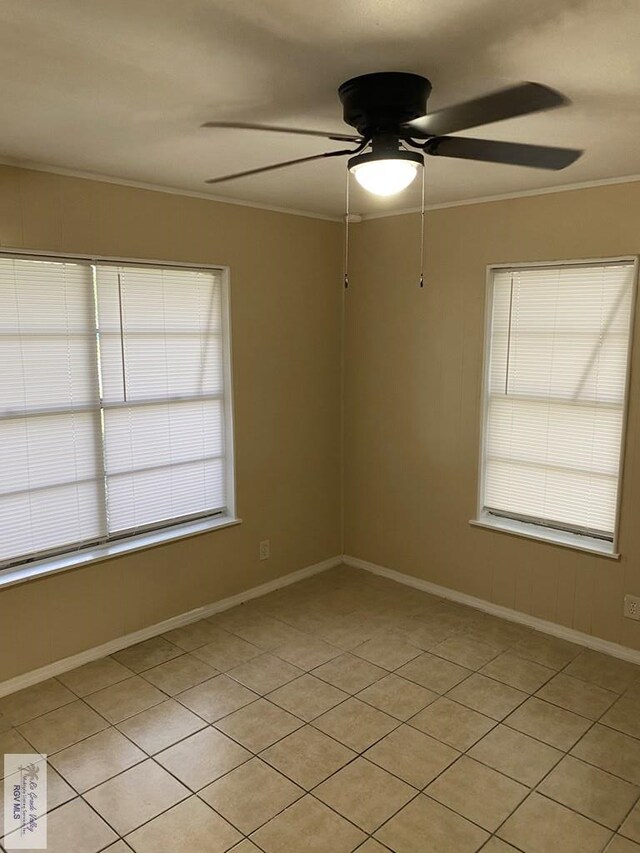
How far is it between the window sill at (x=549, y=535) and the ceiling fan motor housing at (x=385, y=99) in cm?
257

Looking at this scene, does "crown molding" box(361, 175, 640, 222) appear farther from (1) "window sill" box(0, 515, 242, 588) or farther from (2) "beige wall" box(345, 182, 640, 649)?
(1) "window sill" box(0, 515, 242, 588)

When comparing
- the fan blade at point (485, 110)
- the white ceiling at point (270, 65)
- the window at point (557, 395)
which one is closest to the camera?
the white ceiling at point (270, 65)

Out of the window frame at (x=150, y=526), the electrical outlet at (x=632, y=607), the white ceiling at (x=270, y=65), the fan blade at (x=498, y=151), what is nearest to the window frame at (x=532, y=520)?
the electrical outlet at (x=632, y=607)

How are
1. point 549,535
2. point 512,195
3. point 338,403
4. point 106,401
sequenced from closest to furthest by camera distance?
point 106,401, point 512,195, point 549,535, point 338,403

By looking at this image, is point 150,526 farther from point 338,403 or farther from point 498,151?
point 498,151

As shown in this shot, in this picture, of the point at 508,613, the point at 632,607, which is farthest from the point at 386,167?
the point at 508,613

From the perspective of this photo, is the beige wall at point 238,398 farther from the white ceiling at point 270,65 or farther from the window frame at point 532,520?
the window frame at point 532,520

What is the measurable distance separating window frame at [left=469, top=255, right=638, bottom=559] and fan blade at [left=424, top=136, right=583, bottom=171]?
1410 mm

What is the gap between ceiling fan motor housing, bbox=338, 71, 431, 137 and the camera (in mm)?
1800

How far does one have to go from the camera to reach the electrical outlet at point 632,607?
3373 millimetres

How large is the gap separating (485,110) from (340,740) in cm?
247

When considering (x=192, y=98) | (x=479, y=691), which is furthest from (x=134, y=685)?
(x=192, y=98)

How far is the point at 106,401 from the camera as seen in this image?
3377 mm

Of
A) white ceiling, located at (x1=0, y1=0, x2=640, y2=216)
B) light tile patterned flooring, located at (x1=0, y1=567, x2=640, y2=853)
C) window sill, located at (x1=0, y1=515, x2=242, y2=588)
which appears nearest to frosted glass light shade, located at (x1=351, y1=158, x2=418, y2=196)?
white ceiling, located at (x1=0, y1=0, x2=640, y2=216)
